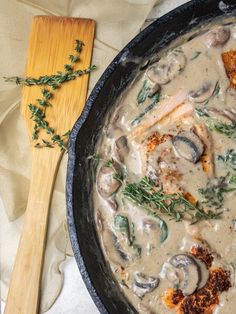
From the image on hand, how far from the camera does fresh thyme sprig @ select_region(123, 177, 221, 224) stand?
282cm

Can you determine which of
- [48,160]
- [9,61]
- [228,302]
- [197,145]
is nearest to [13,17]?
[9,61]

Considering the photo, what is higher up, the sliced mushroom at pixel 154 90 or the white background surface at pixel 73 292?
the sliced mushroom at pixel 154 90

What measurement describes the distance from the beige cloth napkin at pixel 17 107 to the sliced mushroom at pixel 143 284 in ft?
2.04

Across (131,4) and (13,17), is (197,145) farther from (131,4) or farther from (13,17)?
(13,17)

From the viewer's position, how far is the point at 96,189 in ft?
9.93

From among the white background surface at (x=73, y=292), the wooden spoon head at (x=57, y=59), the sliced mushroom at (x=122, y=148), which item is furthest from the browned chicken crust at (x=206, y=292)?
the wooden spoon head at (x=57, y=59)

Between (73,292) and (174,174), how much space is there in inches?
40.1

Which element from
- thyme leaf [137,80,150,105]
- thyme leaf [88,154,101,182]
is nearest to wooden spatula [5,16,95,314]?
thyme leaf [88,154,101,182]

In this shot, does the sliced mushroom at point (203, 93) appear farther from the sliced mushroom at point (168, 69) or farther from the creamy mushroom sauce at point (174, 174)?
the sliced mushroom at point (168, 69)

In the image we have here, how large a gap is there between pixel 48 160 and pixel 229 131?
108 centimetres

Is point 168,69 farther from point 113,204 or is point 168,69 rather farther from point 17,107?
point 17,107

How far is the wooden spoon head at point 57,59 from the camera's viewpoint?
3.36 metres

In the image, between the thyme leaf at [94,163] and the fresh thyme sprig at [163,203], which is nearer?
the fresh thyme sprig at [163,203]

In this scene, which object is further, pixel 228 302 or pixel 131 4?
pixel 131 4
